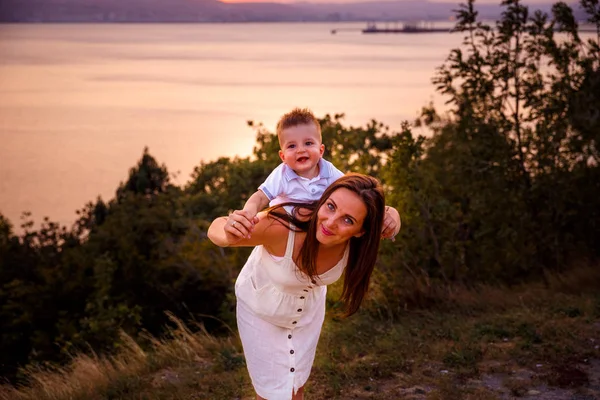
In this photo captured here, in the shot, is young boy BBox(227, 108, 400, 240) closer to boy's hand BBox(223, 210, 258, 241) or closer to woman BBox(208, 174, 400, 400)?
woman BBox(208, 174, 400, 400)

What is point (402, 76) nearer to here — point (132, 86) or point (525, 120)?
point (132, 86)

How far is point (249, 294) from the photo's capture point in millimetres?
3557

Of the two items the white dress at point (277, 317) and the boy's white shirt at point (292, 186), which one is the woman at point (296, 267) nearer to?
the white dress at point (277, 317)

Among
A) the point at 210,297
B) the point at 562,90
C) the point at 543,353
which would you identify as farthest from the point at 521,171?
the point at 210,297

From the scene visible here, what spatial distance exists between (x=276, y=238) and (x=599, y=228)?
9055 mm

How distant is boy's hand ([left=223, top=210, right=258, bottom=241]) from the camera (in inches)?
123

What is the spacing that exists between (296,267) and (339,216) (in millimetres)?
342

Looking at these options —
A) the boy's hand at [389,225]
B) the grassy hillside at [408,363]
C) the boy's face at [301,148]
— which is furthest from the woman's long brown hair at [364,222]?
the grassy hillside at [408,363]

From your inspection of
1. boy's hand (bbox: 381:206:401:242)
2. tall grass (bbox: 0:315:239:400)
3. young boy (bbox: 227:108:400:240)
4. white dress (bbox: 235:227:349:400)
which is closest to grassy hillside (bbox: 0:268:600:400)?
tall grass (bbox: 0:315:239:400)

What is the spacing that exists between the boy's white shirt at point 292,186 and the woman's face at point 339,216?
32cm

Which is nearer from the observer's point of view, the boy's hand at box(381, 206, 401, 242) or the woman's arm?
the woman's arm

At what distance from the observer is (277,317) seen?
3.52 meters

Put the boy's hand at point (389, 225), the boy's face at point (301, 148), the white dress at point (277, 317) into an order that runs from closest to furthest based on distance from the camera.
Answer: the white dress at point (277, 317) < the boy's hand at point (389, 225) < the boy's face at point (301, 148)

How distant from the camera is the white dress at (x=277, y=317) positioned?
3.47 meters
